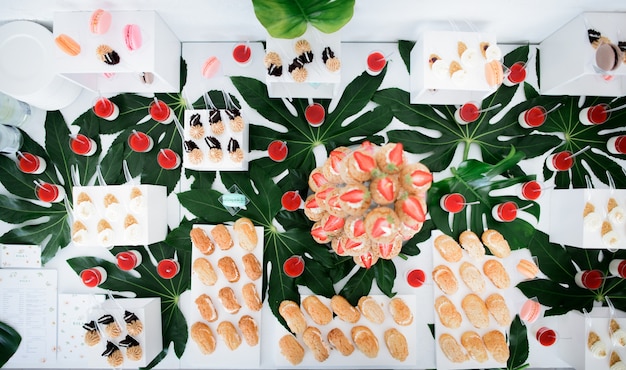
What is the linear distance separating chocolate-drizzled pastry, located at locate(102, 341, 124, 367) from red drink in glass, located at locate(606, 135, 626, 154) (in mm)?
4117

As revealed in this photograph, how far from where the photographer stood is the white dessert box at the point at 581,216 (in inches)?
98.9

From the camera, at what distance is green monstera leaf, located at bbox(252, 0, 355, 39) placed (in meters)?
2.09

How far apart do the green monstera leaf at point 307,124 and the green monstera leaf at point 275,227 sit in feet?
0.56

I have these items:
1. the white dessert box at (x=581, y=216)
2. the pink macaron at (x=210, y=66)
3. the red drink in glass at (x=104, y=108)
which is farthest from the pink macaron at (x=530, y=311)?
the red drink in glass at (x=104, y=108)

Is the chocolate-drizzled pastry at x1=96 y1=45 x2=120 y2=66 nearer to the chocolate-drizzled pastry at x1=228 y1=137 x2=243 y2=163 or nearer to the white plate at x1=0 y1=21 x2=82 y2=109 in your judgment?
the white plate at x1=0 y1=21 x2=82 y2=109

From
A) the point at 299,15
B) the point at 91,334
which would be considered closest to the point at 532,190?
the point at 299,15

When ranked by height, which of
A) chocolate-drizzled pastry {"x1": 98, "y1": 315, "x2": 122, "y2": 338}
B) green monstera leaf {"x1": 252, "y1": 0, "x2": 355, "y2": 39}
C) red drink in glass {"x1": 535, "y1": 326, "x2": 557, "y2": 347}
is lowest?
red drink in glass {"x1": 535, "y1": 326, "x2": 557, "y2": 347}

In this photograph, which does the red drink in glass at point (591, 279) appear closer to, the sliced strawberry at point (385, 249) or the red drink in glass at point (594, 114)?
the red drink in glass at point (594, 114)

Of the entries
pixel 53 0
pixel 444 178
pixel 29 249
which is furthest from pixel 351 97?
pixel 29 249

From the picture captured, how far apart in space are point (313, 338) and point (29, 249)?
7.88 feet

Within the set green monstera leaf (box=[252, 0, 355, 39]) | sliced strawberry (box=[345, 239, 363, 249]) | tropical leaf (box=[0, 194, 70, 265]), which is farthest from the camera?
tropical leaf (box=[0, 194, 70, 265])

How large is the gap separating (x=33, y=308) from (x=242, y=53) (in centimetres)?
267

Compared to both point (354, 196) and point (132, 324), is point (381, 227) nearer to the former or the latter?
point (354, 196)

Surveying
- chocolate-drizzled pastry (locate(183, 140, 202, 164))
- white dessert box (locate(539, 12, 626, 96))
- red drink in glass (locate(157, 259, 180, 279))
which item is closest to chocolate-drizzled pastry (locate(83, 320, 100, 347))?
red drink in glass (locate(157, 259, 180, 279))
